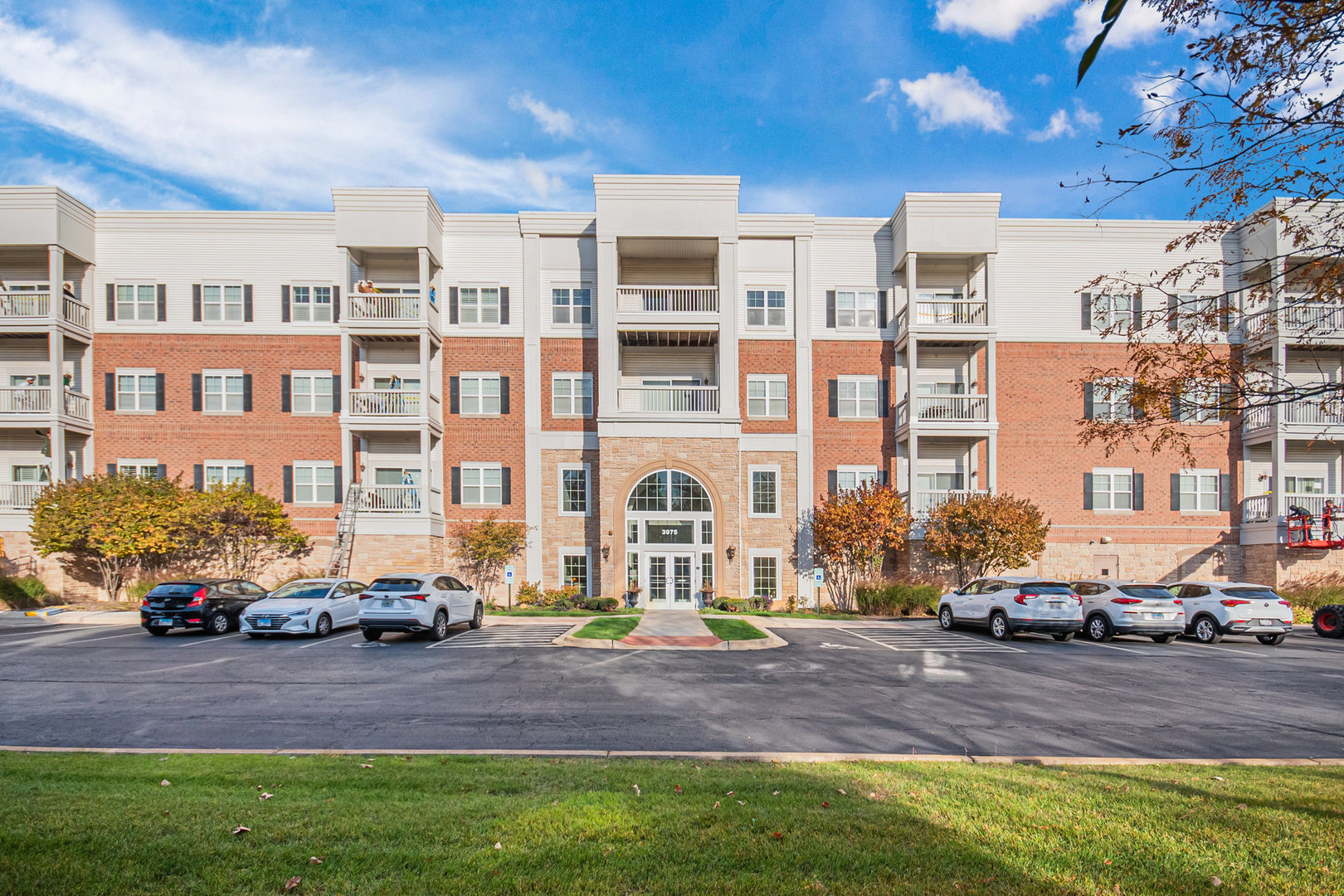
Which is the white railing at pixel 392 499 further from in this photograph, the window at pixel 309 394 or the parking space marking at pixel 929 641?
the parking space marking at pixel 929 641

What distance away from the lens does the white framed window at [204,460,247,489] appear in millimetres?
30016

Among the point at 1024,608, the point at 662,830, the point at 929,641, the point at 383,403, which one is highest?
the point at 383,403

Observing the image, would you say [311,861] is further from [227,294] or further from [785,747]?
[227,294]

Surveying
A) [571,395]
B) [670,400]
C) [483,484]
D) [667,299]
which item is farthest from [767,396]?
[483,484]

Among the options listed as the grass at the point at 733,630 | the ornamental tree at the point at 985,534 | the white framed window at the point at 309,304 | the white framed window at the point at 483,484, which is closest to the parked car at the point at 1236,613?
the ornamental tree at the point at 985,534

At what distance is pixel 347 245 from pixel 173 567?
45.3ft

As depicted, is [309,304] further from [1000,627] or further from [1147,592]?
[1147,592]

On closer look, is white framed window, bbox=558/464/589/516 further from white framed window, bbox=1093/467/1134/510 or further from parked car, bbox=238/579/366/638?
white framed window, bbox=1093/467/1134/510

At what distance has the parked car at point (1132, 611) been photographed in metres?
19.9

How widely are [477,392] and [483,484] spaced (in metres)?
3.65

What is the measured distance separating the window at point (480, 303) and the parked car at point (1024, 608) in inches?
808

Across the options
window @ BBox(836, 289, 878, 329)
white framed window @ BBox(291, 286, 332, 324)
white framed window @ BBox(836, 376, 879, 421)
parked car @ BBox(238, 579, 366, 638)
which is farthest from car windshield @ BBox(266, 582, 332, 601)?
window @ BBox(836, 289, 878, 329)

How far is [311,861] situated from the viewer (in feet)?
15.3

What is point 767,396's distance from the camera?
99.4 feet
